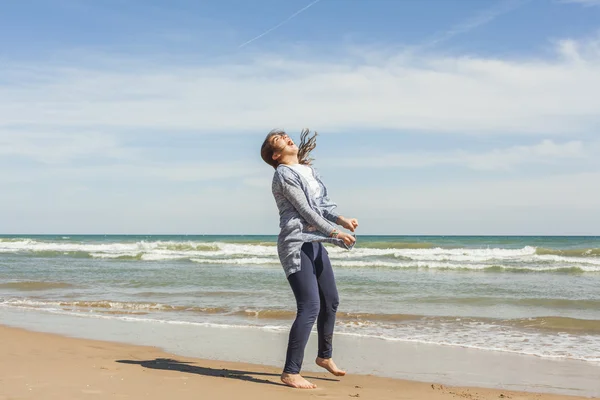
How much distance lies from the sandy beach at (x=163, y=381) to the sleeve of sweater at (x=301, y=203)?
1.15 meters

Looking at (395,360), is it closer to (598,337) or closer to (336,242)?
(336,242)

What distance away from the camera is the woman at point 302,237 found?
4.09 meters

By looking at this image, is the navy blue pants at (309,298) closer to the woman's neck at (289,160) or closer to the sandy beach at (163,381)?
the sandy beach at (163,381)

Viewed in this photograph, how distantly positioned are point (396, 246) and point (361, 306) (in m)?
24.7

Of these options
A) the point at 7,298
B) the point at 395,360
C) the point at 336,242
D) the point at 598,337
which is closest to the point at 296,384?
the point at 336,242

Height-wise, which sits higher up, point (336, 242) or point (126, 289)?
point (336, 242)

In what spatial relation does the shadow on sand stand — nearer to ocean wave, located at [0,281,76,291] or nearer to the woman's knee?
the woman's knee

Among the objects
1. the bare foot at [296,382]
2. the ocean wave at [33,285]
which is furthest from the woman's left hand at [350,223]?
the ocean wave at [33,285]

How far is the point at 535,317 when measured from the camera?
880 centimetres

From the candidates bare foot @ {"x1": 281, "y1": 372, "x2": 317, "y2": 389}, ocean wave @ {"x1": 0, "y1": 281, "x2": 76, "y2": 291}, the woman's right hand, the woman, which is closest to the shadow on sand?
bare foot @ {"x1": 281, "y1": 372, "x2": 317, "y2": 389}

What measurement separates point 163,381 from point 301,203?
168 cm

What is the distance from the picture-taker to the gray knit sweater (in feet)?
13.3

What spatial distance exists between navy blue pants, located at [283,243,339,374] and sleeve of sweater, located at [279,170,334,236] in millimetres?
219

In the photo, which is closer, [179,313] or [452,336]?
[452,336]
